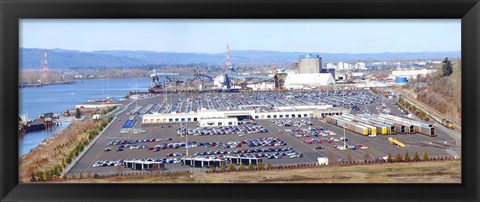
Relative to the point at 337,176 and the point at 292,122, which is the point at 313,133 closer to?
the point at 292,122

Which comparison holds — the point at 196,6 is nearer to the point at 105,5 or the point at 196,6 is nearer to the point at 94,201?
the point at 105,5

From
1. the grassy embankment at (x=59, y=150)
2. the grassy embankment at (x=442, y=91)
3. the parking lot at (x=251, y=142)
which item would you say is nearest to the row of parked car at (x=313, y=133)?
the parking lot at (x=251, y=142)

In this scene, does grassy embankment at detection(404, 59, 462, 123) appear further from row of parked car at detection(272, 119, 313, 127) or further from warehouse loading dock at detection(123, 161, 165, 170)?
warehouse loading dock at detection(123, 161, 165, 170)

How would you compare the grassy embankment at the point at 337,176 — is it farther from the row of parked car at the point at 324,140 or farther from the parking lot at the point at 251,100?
the parking lot at the point at 251,100

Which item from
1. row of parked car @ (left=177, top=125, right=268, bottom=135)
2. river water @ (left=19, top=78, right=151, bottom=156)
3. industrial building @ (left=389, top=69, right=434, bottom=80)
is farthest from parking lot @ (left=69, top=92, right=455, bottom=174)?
industrial building @ (left=389, top=69, right=434, bottom=80)

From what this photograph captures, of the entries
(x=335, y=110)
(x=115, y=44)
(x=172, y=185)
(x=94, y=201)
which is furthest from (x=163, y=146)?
(x=335, y=110)
